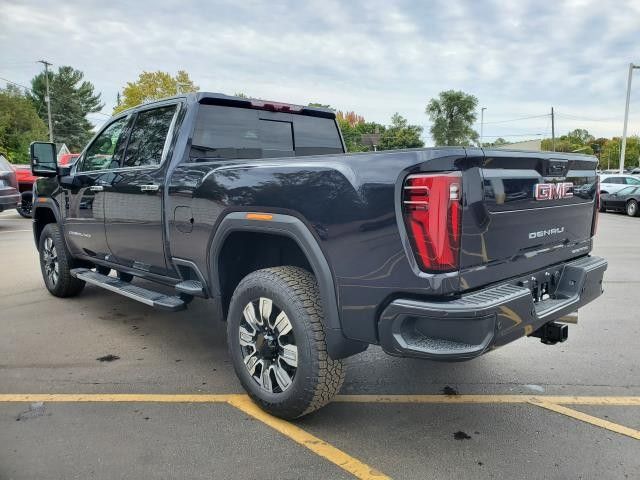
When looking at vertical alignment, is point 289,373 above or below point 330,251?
below

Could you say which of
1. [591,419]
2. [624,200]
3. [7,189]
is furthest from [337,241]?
[624,200]

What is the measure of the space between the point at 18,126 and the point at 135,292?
5061 centimetres

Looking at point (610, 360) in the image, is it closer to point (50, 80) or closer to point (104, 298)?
point (104, 298)

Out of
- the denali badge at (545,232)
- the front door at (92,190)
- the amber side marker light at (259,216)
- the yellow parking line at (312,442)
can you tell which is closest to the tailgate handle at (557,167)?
the denali badge at (545,232)

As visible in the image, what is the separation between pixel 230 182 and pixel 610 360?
10.5 feet

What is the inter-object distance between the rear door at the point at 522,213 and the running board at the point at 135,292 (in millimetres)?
2248

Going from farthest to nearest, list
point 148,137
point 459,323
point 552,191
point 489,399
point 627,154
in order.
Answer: point 627,154 → point 148,137 → point 489,399 → point 552,191 → point 459,323

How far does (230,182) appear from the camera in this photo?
323 centimetres

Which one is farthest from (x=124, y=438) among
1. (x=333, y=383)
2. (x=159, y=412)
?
(x=333, y=383)

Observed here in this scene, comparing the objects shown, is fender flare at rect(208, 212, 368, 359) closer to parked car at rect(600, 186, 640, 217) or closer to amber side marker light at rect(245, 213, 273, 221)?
amber side marker light at rect(245, 213, 273, 221)

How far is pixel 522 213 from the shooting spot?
2746 millimetres

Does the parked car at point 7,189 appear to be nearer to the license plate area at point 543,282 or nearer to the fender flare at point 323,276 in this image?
the fender flare at point 323,276

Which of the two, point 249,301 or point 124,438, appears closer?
point 124,438

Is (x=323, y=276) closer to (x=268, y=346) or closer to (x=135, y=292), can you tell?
(x=268, y=346)
